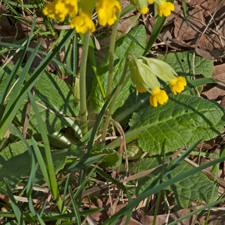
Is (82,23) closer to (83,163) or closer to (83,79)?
(83,79)

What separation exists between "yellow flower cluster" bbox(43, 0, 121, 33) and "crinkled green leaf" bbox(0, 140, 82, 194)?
39.1 inches

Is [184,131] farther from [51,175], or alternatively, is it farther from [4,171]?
[4,171]

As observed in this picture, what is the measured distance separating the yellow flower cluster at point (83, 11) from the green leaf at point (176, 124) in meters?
1.31

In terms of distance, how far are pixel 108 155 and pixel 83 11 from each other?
1141 millimetres

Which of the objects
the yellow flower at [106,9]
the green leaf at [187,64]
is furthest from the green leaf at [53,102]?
the yellow flower at [106,9]

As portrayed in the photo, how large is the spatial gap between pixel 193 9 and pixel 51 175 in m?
3.10

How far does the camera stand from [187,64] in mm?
3201

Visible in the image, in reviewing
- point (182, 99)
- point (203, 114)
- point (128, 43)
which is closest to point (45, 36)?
point (128, 43)

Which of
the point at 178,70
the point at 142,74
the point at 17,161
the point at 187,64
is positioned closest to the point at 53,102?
the point at 17,161

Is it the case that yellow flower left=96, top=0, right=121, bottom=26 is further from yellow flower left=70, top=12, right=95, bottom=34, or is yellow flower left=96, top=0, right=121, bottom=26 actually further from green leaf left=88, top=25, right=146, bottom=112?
green leaf left=88, top=25, right=146, bottom=112

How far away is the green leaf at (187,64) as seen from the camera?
314 centimetres

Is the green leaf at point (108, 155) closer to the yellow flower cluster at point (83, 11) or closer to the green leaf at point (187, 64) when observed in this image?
the yellow flower cluster at point (83, 11)

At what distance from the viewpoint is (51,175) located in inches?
69.3

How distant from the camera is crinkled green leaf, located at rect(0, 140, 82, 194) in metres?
2.04
